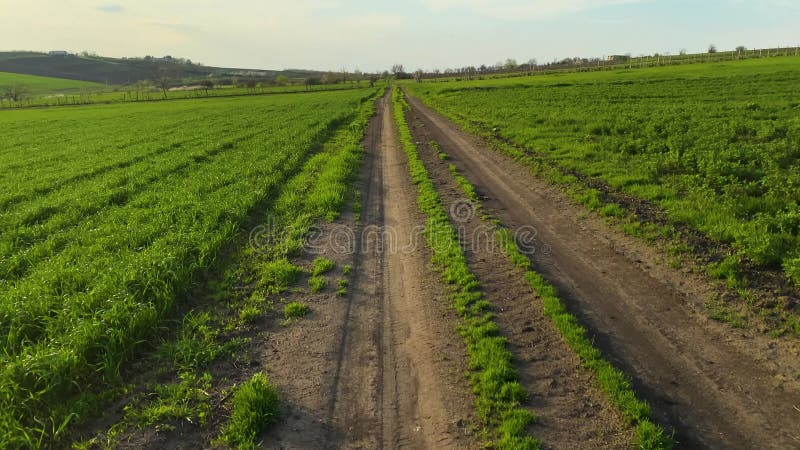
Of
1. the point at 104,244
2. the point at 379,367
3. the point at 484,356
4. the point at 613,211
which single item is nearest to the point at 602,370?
the point at 484,356

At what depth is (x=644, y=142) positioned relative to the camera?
714 inches

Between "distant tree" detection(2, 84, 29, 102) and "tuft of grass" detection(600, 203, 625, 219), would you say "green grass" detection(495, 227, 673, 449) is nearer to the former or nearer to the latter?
"tuft of grass" detection(600, 203, 625, 219)

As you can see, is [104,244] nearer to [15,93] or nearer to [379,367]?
[379,367]

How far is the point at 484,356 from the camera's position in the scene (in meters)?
5.84

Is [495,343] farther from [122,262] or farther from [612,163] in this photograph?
[612,163]

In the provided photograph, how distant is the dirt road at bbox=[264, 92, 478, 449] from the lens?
4789 millimetres

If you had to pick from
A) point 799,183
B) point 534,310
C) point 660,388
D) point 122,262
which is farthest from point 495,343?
point 799,183

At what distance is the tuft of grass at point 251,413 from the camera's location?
15.5ft

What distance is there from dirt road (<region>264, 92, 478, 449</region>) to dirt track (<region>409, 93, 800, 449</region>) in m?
2.24

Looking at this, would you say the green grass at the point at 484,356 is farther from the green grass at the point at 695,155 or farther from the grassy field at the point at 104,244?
the green grass at the point at 695,155

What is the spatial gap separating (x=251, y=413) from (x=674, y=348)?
18.3 feet

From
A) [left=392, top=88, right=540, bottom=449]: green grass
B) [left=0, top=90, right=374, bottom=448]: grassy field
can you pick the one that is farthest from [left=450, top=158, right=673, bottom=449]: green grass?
[left=0, top=90, right=374, bottom=448]: grassy field

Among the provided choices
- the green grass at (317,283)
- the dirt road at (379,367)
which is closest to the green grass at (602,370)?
the dirt road at (379,367)

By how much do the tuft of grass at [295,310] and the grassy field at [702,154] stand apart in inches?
289
